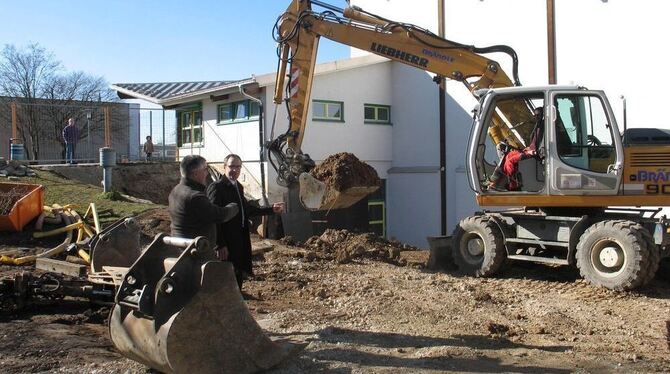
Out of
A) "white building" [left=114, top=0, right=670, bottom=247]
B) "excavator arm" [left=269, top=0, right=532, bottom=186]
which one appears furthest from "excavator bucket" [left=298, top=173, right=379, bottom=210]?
"white building" [left=114, top=0, right=670, bottom=247]

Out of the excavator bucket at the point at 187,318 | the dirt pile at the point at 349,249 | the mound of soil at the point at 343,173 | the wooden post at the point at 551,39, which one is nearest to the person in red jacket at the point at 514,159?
the dirt pile at the point at 349,249

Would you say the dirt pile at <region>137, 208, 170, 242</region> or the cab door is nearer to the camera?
the cab door

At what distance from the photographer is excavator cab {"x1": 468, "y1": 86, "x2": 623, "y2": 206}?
348 inches

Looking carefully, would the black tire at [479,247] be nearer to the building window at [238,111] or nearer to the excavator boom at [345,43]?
A: the excavator boom at [345,43]

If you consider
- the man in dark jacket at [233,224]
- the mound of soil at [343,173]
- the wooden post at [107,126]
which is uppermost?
the wooden post at [107,126]

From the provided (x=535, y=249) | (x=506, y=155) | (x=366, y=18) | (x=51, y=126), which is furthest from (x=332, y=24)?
(x=51, y=126)

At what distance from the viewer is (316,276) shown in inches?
370

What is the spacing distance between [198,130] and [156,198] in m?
4.20

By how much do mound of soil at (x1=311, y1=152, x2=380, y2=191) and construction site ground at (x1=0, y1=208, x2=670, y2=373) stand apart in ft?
4.75

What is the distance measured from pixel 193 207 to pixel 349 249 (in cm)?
595

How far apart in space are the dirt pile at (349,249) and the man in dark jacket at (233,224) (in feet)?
13.3

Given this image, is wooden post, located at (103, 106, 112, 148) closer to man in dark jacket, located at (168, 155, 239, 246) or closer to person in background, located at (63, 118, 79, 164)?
person in background, located at (63, 118, 79, 164)

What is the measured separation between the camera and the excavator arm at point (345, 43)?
1080 centimetres

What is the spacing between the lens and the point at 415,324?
6840 mm
